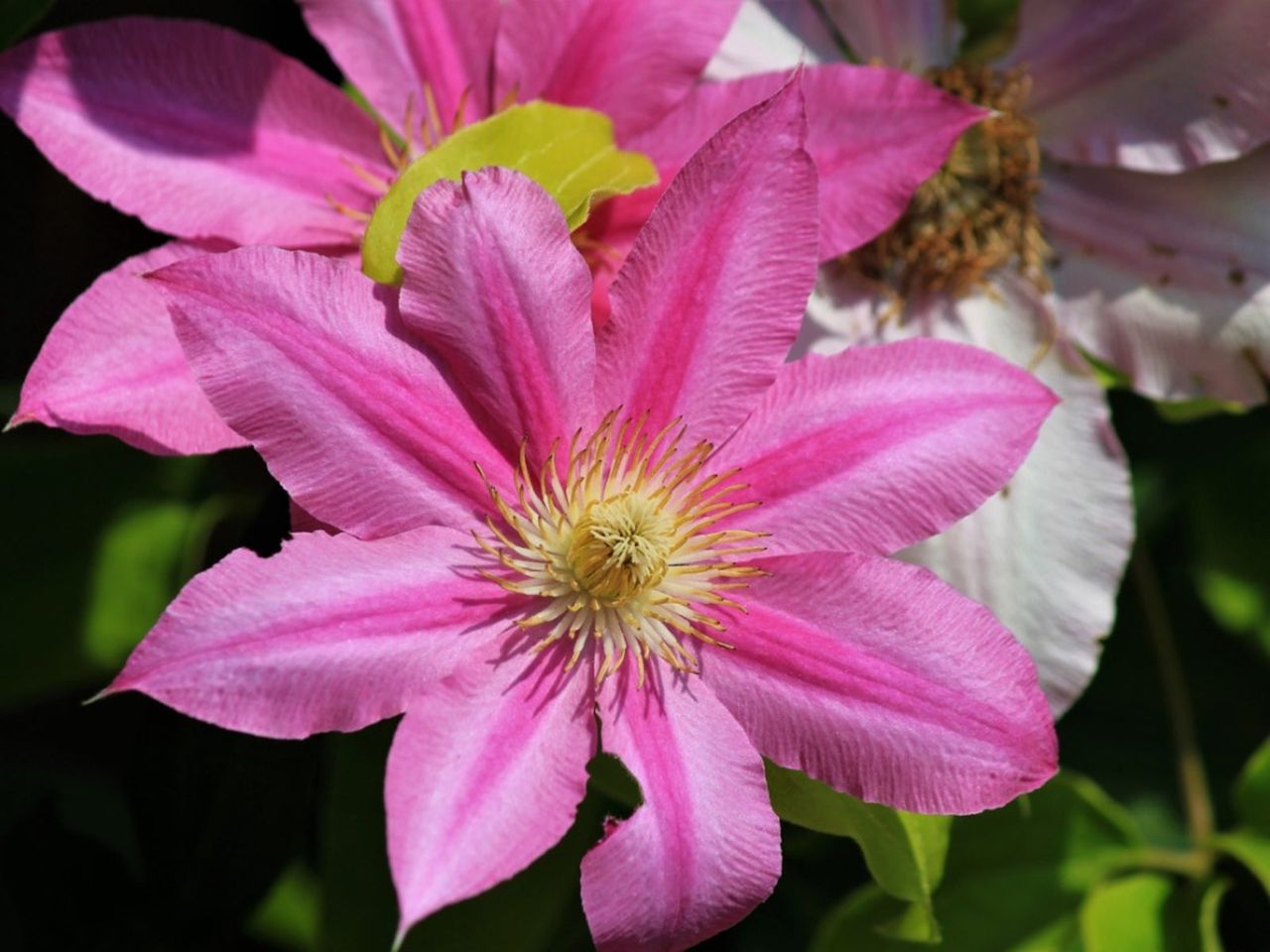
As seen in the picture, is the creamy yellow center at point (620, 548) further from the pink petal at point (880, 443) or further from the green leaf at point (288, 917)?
the green leaf at point (288, 917)

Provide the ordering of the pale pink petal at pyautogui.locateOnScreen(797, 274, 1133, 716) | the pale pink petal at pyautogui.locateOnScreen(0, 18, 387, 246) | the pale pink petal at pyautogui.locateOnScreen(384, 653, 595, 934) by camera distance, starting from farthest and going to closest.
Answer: the pale pink petal at pyautogui.locateOnScreen(797, 274, 1133, 716), the pale pink petal at pyautogui.locateOnScreen(0, 18, 387, 246), the pale pink petal at pyautogui.locateOnScreen(384, 653, 595, 934)

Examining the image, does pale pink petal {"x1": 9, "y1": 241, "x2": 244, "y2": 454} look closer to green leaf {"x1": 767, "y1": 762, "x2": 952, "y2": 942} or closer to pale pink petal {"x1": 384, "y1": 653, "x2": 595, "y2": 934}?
pale pink petal {"x1": 384, "y1": 653, "x2": 595, "y2": 934}

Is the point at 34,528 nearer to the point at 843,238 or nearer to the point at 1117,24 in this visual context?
the point at 843,238

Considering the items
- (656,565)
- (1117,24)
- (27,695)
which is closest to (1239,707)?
(1117,24)

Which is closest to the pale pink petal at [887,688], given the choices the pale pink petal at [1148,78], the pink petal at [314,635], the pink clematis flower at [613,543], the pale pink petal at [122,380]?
the pink clematis flower at [613,543]

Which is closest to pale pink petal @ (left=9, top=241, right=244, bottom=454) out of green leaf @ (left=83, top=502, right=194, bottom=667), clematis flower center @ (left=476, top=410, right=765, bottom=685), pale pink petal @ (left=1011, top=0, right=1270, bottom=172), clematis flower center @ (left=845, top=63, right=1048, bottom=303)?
clematis flower center @ (left=476, top=410, right=765, bottom=685)

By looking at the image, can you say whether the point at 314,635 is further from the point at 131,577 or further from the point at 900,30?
the point at 900,30
